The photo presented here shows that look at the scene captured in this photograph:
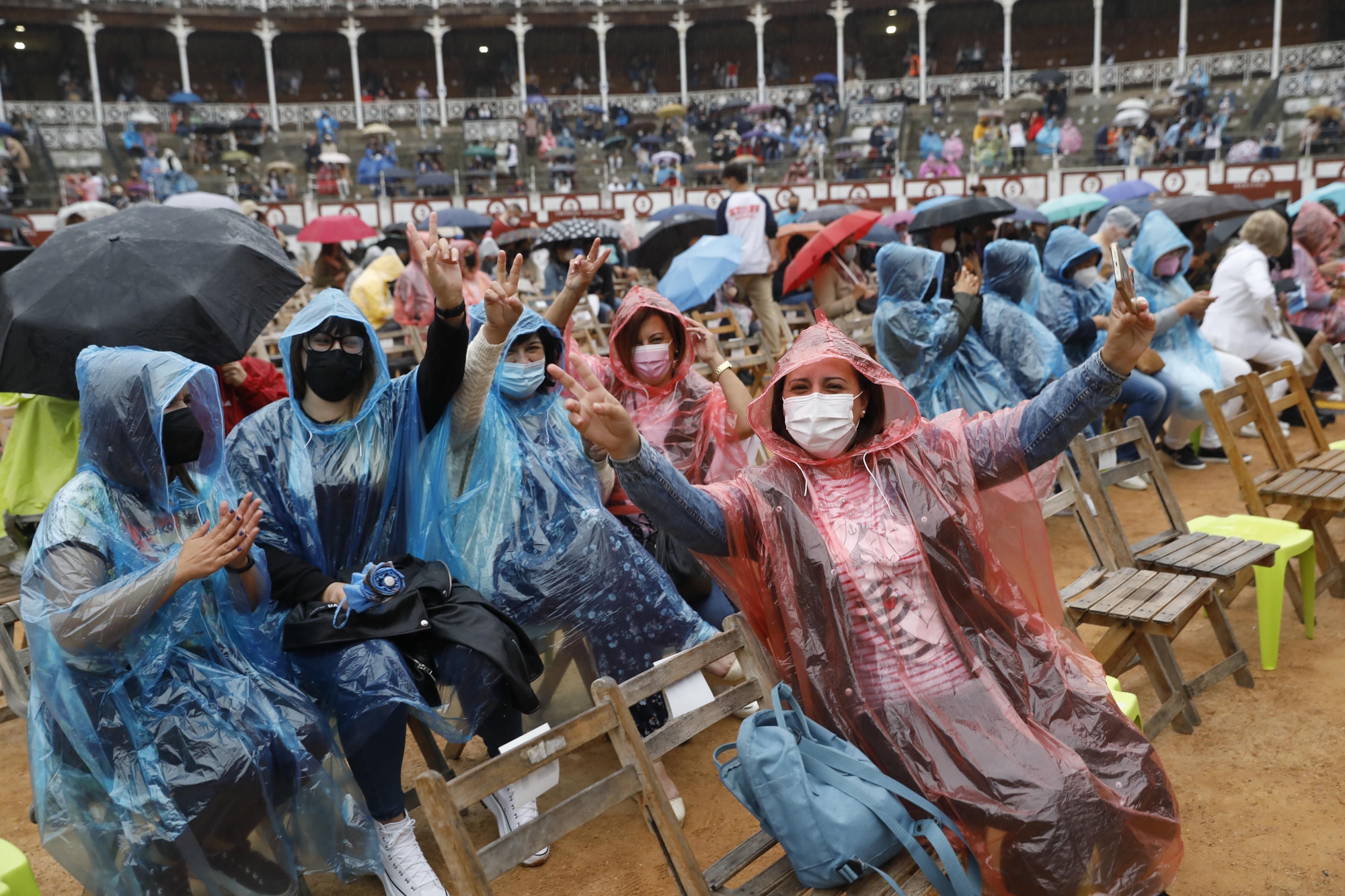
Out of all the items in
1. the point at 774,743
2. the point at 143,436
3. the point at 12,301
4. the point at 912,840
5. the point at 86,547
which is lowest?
the point at 912,840

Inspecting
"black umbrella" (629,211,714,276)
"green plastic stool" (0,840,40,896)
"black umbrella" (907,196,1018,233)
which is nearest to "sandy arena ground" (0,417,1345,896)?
"green plastic stool" (0,840,40,896)

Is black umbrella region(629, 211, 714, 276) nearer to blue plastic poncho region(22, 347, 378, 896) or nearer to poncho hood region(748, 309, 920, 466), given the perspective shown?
poncho hood region(748, 309, 920, 466)

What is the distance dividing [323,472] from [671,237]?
8.18m

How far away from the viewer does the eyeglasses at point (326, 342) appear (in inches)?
122

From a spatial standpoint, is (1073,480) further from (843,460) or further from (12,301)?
(12,301)

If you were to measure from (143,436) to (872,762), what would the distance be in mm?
1927

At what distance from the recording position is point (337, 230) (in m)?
12.5

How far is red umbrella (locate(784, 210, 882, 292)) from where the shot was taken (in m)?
7.51

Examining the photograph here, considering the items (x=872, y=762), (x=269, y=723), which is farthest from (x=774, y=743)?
(x=269, y=723)

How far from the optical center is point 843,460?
104 inches

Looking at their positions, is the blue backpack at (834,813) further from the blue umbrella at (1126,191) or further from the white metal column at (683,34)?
the white metal column at (683,34)

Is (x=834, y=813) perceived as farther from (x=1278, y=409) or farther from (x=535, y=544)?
(x=1278, y=409)

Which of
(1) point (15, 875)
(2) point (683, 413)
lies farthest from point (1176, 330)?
(1) point (15, 875)

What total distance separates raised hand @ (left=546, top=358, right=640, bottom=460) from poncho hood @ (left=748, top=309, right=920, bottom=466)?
0.53 m
